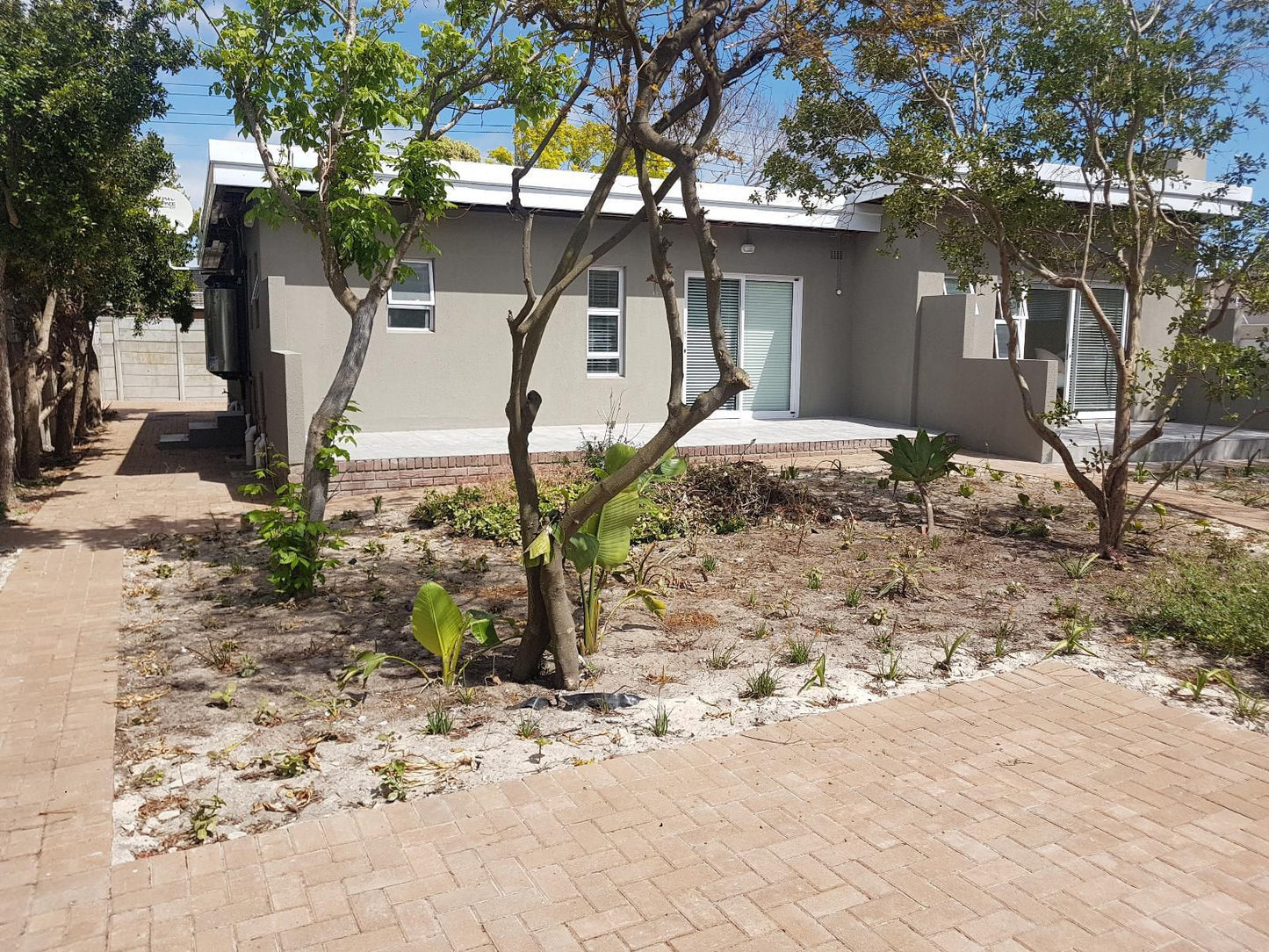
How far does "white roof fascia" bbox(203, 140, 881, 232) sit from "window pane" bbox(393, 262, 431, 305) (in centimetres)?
118

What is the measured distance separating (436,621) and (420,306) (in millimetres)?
9222

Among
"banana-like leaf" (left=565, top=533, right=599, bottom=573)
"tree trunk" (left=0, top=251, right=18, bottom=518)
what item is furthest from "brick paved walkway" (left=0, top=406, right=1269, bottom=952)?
"tree trunk" (left=0, top=251, right=18, bottom=518)

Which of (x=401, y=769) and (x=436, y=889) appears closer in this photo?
(x=436, y=889)

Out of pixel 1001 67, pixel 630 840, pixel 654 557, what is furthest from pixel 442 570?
pixel 1001 67

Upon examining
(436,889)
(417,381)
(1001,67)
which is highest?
(1001,67)

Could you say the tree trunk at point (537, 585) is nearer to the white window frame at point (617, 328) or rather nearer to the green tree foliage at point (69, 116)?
the green tree foliage at point (69, 116)

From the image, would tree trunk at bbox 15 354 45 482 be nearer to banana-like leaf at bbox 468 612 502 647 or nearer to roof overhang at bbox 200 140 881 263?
roof overhang at bbox 200 140 881 263

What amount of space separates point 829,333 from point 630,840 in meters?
13.8

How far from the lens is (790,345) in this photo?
53.6 feet

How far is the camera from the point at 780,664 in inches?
216

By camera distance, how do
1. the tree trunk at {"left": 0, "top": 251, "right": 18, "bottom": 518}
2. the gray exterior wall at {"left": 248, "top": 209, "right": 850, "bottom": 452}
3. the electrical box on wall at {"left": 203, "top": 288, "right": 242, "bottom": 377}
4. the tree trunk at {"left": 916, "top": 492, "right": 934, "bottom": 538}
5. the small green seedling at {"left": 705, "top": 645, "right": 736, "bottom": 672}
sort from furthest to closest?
1. the electrical box on wall at {"left": 203, "top": 288, "right": 242, "bottom": 377}
2. the gray exterior wall at {"left": 248, "top": 209, "right": 850, "bottom": 452}
3. the tree trunk at {"left": 0, "top": 251, "right": 18, "bottom": 518}
4. the tree trunk at {"left": 916, "top": 492, "right": 934, "bottom": 538}
5. the small green seedling at {"left": 705, "top": 645, "right": 736, "bottom": 672}

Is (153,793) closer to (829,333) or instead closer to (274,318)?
A: (274,318)

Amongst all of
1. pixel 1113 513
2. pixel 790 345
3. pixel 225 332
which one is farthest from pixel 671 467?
pixel 225 332

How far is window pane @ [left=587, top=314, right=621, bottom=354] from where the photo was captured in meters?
14.7
